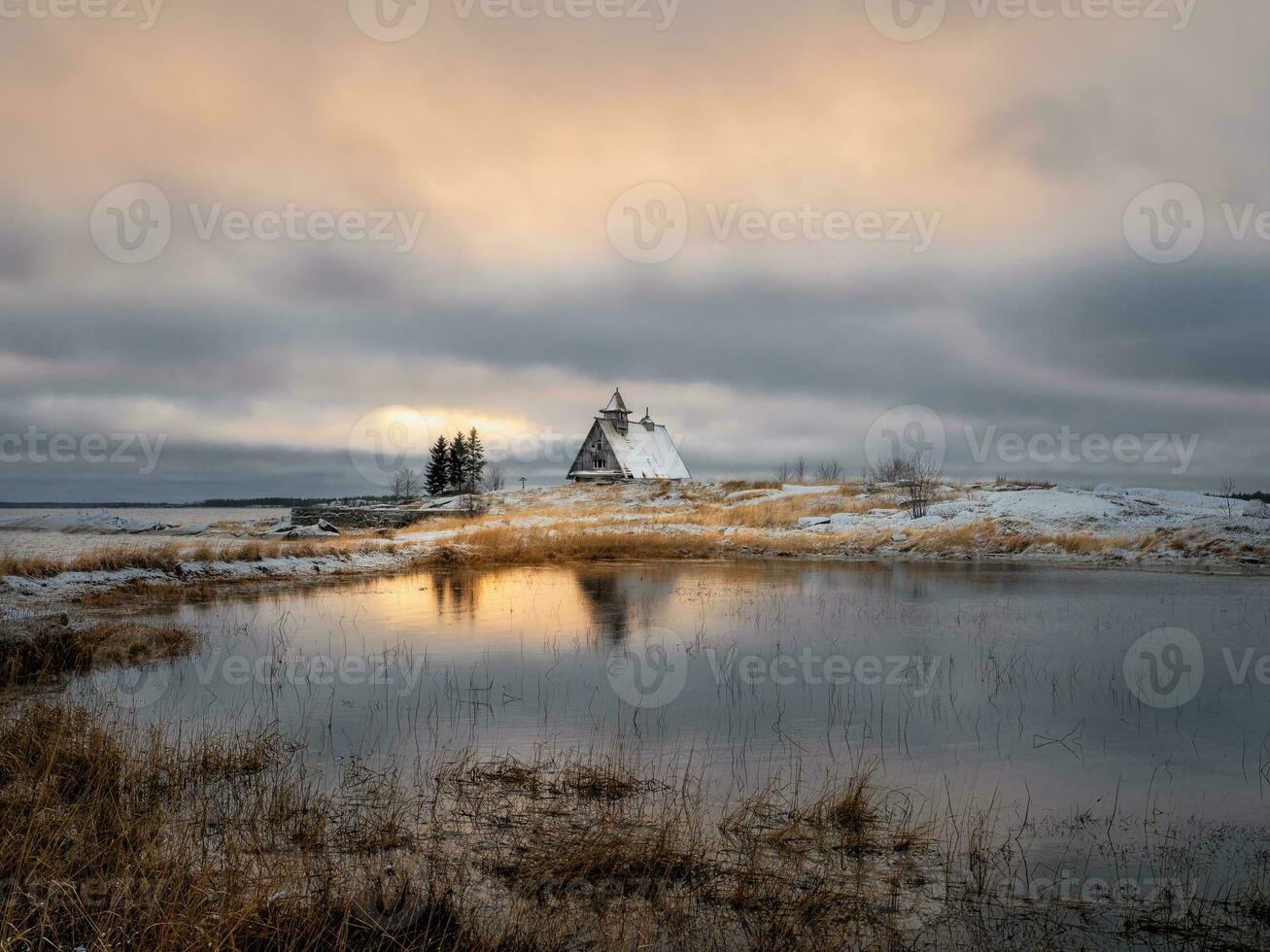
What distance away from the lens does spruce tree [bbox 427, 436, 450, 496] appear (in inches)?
3588

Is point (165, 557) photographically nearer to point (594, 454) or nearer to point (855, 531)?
point (855, 531)

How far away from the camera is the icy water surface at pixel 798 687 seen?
8.08m

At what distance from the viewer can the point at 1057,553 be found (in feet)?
105

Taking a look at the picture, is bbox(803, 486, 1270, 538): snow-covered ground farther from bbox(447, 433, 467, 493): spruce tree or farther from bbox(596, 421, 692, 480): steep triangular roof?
bbox(447, 433, 467, 493): spruce tree

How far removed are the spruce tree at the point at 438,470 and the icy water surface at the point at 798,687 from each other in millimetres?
70917

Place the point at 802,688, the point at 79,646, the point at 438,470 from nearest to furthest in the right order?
1. the point at 802,688
2. the point at 79,646
3. the point at 438,470

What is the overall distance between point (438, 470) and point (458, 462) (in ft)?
8.67

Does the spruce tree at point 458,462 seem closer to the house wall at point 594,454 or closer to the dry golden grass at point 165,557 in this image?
the house wall at point 594,454

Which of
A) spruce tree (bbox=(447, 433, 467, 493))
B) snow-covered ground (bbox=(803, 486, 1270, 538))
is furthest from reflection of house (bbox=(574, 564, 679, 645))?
spruce tree (bbox=(447, 433, 467, 493))

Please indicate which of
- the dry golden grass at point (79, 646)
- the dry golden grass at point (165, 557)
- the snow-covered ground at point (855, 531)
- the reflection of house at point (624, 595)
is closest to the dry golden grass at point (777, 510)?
the snow-covered ground at point (855, 531)

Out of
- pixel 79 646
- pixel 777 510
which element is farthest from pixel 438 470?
pixel 79 646

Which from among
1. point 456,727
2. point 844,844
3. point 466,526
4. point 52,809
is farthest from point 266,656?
point 466,526

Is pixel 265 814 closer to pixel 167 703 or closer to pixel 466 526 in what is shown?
pixel 167 703

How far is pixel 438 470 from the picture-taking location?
91.2 m
